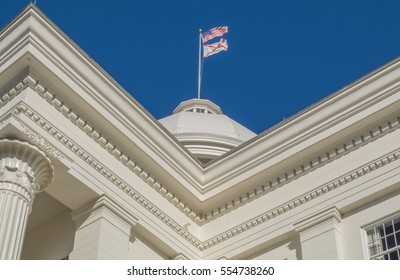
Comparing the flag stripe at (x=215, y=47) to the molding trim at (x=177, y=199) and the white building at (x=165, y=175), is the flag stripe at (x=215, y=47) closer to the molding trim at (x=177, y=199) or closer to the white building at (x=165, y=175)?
the white building at (x=165, y=175)

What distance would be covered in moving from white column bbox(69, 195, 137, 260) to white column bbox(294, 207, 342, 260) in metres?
4.29

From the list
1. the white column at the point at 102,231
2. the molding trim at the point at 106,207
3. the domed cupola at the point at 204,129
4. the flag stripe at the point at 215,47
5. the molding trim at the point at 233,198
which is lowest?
the white column at the point at 102,231

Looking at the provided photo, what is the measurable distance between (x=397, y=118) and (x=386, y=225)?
8.86 ft

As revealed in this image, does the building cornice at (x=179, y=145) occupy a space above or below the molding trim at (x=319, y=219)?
above

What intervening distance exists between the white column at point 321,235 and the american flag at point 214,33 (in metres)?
13.1

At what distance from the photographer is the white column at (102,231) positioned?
58.3ft

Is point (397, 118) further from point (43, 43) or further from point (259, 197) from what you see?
point (43, 43)

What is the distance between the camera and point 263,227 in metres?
20.2

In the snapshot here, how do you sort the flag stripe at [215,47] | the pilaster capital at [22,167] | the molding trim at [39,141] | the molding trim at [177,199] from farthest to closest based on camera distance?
the flag stripe at [215,47], the molding trim at [177,199], the molding trim at [39,141], the pilaster capital at [22,167]

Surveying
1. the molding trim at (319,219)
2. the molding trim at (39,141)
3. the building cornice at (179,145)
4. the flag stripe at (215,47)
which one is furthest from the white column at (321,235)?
the flag stripe at (215,47)

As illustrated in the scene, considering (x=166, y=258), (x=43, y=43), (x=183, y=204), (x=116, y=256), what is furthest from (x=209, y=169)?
(x=43, y=43)

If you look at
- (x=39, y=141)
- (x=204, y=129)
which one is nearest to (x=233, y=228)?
(x=39, y=141)

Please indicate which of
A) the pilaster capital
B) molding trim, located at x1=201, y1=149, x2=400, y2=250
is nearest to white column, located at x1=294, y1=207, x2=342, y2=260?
molding trim, located at x1=201, y1=149, x2=400, y2=250

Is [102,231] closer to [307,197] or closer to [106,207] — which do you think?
[106,207]
